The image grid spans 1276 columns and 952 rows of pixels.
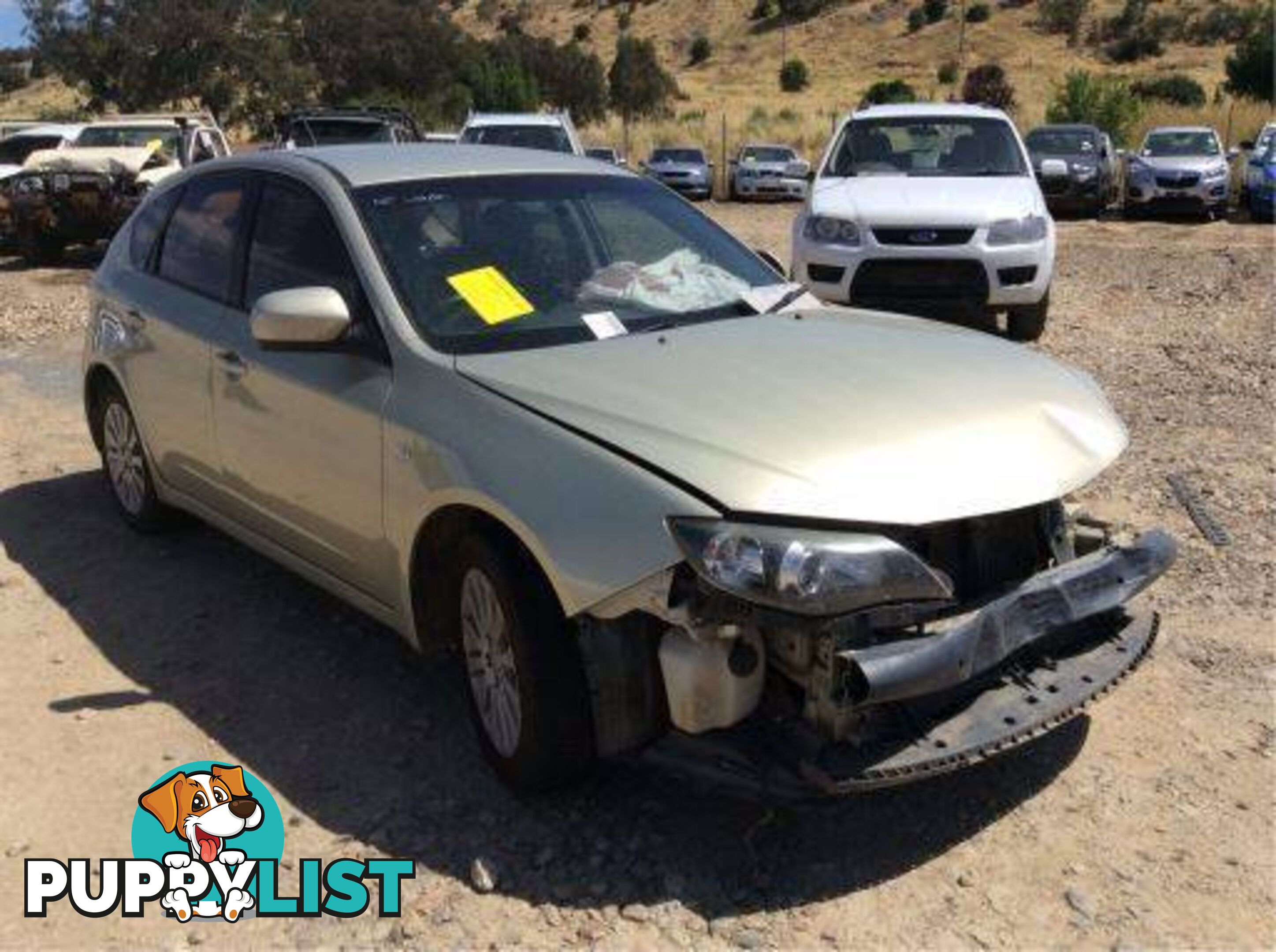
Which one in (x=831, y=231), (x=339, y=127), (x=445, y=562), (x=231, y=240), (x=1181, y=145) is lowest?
(x=1181, y=145)

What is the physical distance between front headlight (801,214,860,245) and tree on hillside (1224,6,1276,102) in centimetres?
3809

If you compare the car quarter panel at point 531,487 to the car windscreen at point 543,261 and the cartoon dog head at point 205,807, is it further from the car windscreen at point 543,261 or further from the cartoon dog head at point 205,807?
the cartoon dog head at point 205,807

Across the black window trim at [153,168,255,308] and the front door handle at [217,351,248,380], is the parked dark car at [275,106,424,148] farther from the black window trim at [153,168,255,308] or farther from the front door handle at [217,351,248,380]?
the front door handle at [217,351,248,380]

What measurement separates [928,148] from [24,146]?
13809 millimetres

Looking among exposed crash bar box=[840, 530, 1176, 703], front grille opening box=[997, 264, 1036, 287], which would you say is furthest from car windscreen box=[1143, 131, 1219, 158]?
exposed crash bar box=[840, 530, 1176, 703]

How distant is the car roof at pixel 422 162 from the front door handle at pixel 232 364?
2.16 ft

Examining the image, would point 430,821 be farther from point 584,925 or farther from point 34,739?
point 34,739

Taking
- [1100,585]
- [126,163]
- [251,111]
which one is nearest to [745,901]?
[1100,585]

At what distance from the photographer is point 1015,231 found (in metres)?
9.05

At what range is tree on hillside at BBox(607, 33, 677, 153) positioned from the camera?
2037 inches

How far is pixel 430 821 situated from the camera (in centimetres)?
346

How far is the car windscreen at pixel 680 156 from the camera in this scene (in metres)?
27.4

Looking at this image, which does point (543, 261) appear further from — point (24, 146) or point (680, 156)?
point (680, 156)

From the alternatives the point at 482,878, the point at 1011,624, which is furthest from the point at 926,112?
the point at 482,878
